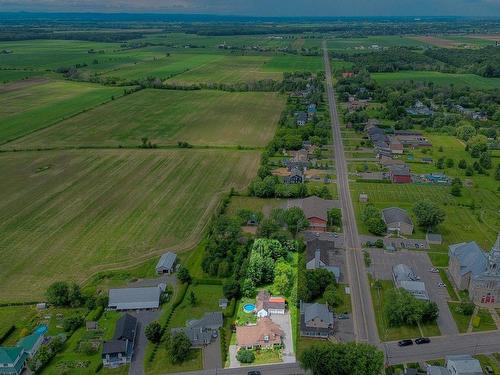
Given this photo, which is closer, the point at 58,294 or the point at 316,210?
the point at 58,294

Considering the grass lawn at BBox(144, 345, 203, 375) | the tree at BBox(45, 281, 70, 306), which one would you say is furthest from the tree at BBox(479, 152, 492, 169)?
the tree at BBox(45, 281, 70, 306)

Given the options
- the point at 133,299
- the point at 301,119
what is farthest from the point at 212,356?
the point at 301,119

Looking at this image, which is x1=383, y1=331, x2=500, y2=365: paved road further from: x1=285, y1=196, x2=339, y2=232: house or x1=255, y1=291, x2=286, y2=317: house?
x1=285, y1=196, x2=339, y2=232: house

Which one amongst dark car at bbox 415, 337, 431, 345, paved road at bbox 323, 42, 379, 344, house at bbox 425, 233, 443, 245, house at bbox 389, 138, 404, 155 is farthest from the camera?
house at bbox 389, 138, 404, 155

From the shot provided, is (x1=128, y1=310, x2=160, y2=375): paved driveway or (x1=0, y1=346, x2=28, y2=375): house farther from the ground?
(x1=0, y1=346, x2=28, y2=375): house

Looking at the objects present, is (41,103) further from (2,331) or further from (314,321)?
(314,321)

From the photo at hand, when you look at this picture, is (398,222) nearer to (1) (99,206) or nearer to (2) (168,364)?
(2) (168,364)
